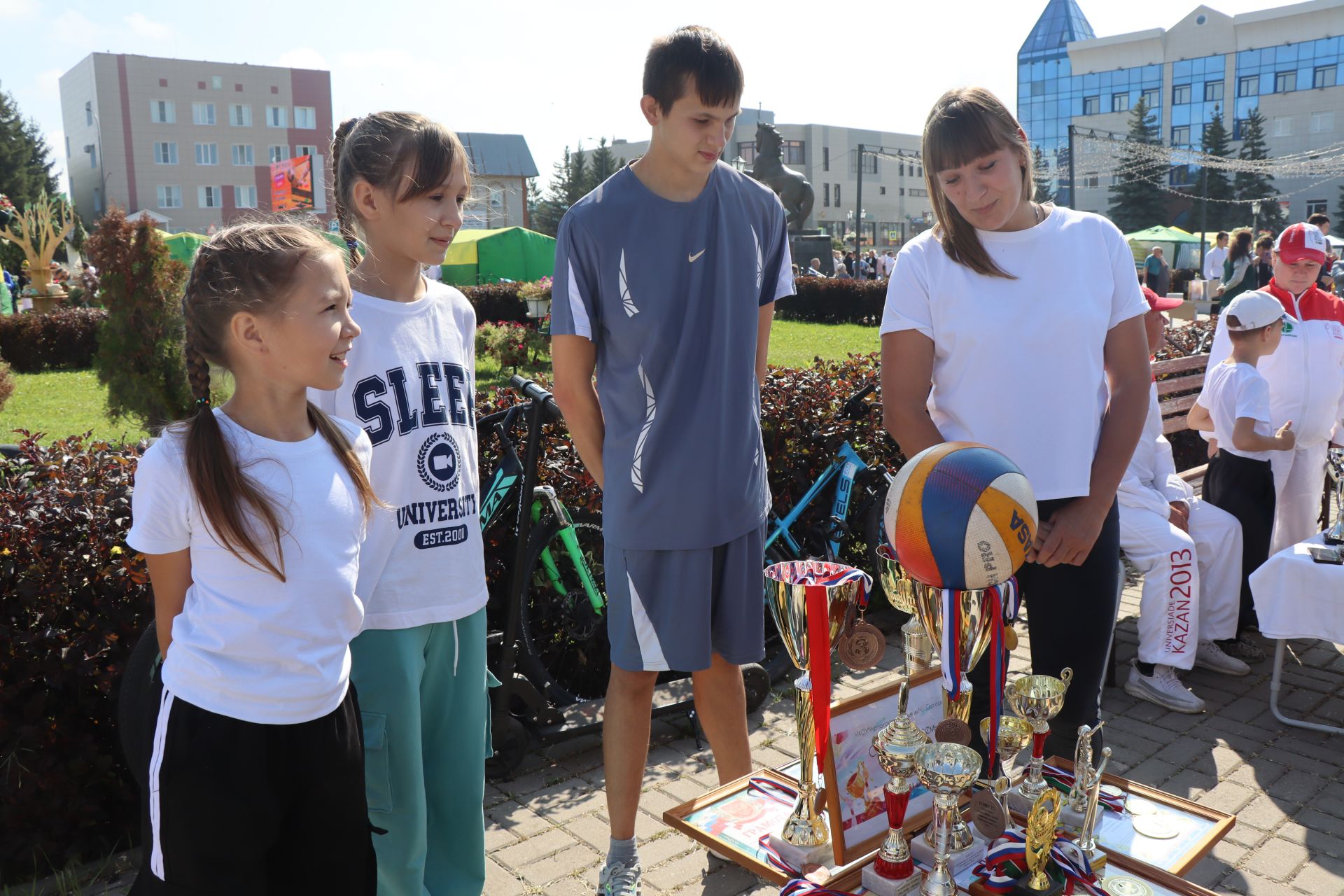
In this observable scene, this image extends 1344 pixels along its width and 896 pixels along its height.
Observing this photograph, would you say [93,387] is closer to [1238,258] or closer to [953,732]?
[953,732]

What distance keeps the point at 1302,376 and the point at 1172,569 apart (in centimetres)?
152

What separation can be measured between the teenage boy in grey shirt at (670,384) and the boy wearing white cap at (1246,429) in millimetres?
3264

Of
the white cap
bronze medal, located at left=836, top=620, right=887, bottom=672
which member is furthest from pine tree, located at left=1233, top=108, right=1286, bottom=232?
bronze medal, located at left=836, top=620, right=887, bottom=672

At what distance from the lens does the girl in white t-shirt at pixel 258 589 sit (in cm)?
183

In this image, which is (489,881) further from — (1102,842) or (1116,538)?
(1116,538)

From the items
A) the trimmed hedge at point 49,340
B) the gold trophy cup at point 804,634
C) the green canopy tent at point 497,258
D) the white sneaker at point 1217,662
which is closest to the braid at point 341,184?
the gold trophy cup at point 804,634

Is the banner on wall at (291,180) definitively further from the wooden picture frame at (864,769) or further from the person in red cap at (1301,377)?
the wooden picture frame at (864,769)

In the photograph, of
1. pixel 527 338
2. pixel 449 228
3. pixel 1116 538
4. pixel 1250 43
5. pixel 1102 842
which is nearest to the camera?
pixel 1102 842

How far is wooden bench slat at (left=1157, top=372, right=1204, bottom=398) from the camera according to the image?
6906 mm

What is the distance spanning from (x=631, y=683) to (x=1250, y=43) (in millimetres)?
75253

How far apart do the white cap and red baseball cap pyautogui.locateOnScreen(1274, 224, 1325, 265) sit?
Answer: 76cm

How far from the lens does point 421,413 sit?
231 cm

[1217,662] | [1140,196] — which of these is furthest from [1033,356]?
[1140,196]

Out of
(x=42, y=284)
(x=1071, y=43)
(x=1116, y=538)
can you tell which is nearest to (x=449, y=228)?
(x=1116, y=538)
